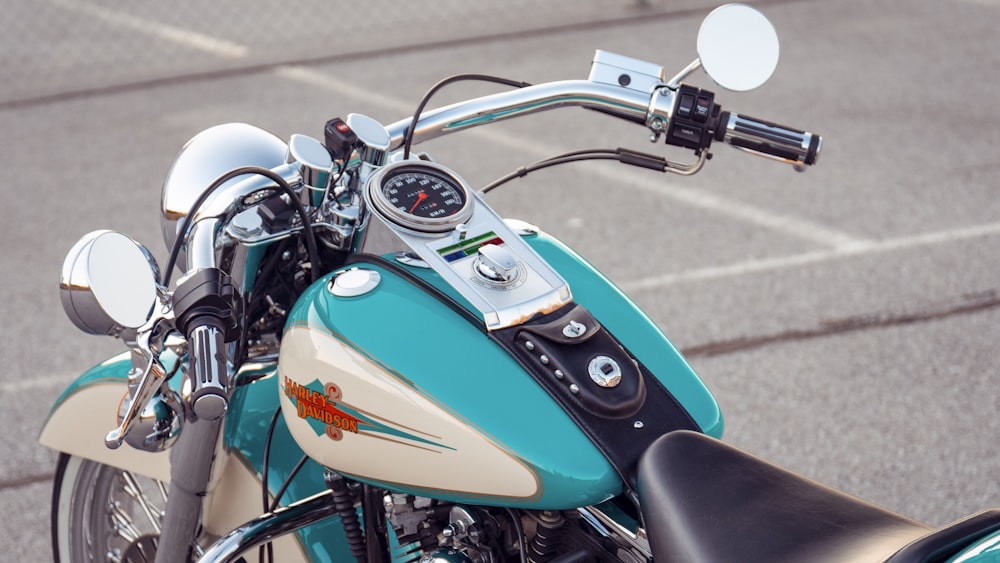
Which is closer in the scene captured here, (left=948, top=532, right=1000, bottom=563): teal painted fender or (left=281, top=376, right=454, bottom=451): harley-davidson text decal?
(left=948, top=532, right=1000, bottom=563): teal painted fender

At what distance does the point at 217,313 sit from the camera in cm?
141

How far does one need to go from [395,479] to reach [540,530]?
22 centimetres

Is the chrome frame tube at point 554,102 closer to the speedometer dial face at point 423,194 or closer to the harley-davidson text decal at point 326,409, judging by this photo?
the speedometer dial face at point 423,194

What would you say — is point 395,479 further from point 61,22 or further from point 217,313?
point 61,22

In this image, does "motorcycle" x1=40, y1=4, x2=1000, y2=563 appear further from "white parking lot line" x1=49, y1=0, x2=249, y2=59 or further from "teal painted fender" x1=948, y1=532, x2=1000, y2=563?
"white parking lot line" x1=49, y1=0, x2=249, y2=59

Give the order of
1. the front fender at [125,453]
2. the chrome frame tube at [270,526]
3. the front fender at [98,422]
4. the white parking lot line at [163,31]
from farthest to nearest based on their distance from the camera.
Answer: the white parking lot line at [163,31] → the front fender at [98,422] → the front fender at [125,453] → the chrome frame tube at [270,526]

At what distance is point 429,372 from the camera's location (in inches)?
58.8

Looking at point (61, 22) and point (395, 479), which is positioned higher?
point (395, 479)

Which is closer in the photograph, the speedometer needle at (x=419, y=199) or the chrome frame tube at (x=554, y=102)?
the speedometer needle at (x=419, y=199)

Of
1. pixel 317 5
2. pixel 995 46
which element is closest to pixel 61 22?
pixel 317 5

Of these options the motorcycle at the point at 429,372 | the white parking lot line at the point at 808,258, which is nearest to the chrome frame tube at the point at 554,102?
the motorcycle at the point at 429,372

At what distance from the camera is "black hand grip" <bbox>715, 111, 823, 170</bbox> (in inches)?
66.8

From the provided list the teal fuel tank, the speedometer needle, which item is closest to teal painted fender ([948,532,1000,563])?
the teal fuel tank

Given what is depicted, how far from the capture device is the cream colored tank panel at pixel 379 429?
56.6 inches
